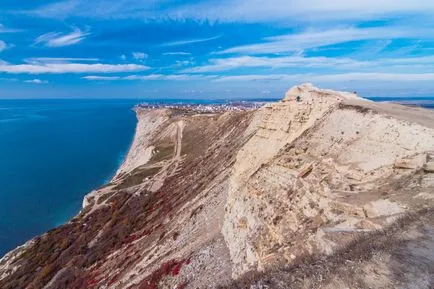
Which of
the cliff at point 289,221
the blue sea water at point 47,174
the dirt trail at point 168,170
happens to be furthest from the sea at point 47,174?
the dirt trail at point 168,170

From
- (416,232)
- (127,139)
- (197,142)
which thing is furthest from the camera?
(127,139)

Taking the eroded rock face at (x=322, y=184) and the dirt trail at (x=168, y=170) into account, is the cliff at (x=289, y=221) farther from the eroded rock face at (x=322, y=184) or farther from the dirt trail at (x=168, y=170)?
the dirt trail at (x=168, y=170)

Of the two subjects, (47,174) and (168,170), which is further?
(47,174)

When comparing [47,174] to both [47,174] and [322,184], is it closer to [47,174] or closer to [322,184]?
[47,174]

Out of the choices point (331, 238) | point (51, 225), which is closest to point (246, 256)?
point (331, 238)

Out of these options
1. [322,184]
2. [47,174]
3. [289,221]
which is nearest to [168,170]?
[47,174]

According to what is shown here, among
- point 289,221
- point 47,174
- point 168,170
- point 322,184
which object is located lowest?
point 47,174

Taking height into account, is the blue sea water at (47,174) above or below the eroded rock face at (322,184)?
below

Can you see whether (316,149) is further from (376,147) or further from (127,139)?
(127,139)

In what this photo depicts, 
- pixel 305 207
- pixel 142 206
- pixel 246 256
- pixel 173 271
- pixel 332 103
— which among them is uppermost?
pixel 332 103
